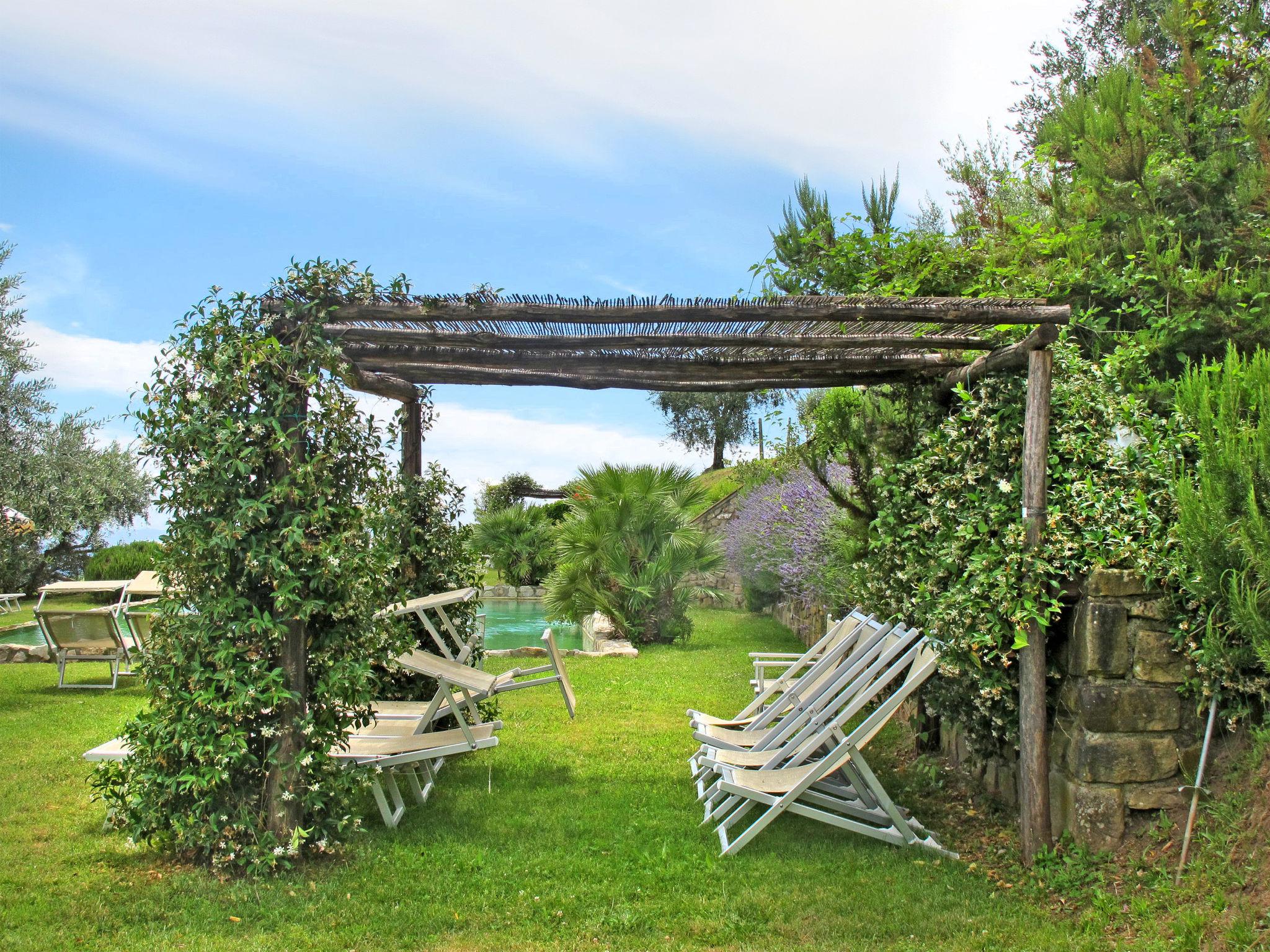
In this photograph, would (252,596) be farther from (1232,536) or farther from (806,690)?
(1232,536)

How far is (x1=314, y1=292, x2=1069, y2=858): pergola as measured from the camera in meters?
4.05

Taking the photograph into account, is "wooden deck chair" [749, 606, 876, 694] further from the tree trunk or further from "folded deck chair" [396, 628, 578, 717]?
the tree trunk

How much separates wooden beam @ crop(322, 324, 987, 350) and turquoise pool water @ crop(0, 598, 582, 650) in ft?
19.3

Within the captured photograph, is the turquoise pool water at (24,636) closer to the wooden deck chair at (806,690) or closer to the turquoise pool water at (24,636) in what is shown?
the turquoise pool water at (24,636)

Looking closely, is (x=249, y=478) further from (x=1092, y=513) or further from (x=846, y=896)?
(x=1092, y=513)

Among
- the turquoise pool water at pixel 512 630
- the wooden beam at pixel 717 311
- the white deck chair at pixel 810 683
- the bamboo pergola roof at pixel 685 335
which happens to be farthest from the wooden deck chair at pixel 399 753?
the turquoise pool water at pixel 512 630

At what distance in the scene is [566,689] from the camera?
17.4 feet

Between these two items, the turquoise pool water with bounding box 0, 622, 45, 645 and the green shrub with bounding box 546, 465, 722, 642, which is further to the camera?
the turquoise pool water with bounding box 0, 622, 45, 645

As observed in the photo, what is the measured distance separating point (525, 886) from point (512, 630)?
10344mm

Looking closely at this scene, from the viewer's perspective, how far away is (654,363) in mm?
4676

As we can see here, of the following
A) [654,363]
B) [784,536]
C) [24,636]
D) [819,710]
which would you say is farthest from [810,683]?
[24,636]

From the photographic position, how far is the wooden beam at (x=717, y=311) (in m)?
4.05

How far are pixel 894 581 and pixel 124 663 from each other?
25.6 feet

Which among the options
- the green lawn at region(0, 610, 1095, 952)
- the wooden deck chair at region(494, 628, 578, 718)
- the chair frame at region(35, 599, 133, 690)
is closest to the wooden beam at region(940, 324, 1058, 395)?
the green lawn at region(0, 610, 1095, 952)
